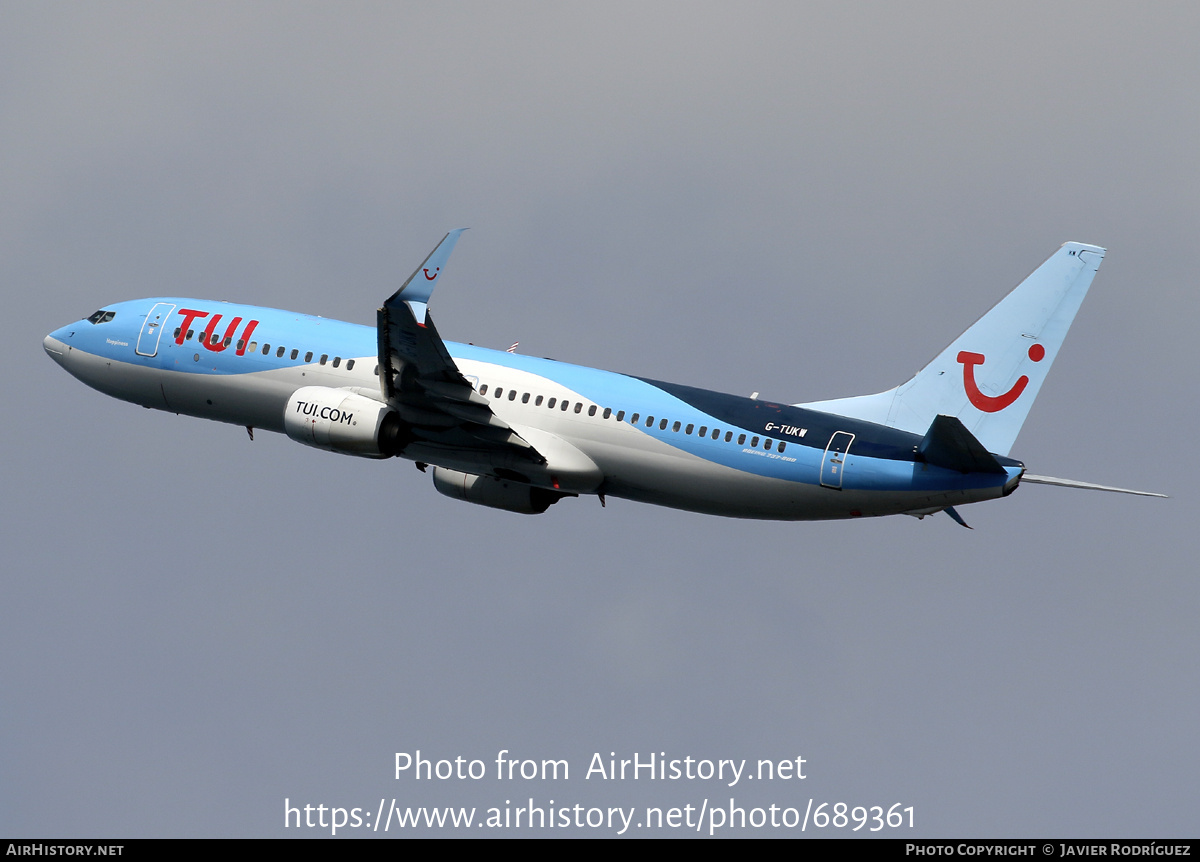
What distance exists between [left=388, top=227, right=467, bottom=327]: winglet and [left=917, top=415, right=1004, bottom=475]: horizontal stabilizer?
13.9m

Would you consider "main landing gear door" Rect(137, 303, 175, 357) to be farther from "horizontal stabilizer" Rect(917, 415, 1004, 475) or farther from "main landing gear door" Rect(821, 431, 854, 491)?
"horizontal stabilizer" Rect(917, 415, 1004, 475)

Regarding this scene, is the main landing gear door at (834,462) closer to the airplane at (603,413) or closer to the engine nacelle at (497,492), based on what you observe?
the airplane at (603,413)

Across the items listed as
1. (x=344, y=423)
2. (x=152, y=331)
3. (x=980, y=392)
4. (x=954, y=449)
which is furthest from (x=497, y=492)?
(x=980, y=392)

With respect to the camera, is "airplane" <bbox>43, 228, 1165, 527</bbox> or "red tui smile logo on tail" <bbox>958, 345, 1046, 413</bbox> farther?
"red tui smile logo on tail" <bbox>958, 345, 1046, 413</bbox>

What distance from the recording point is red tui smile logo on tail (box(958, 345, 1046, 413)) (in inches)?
1930

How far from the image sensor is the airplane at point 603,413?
4891 centimetres

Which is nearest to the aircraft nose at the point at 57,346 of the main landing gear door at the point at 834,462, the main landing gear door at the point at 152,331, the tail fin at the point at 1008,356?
the main landing gear door at the point at 152,331

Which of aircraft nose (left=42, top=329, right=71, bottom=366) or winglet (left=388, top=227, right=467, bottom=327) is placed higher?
aircraft nose (left=42, top=329, right=71, bottom=366)

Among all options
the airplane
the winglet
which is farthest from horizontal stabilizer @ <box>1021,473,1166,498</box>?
the winglet
